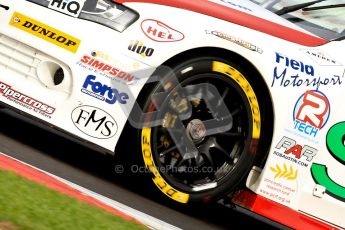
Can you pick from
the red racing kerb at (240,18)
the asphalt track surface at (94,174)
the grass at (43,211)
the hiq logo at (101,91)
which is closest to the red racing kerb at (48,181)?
the grass at (43,211)

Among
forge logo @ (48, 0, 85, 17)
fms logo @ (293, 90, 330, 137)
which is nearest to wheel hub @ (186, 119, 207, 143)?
fms logo @ (293, 90, 330, 137)

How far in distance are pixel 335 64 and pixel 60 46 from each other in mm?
1855

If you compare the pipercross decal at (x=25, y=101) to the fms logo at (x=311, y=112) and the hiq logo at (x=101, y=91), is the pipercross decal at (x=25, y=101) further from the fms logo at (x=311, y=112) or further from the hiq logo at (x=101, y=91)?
the fms logo at (x=311, y=112)

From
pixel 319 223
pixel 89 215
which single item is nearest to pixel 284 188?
pixel 319 223

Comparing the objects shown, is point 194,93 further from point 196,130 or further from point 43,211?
point 43,211

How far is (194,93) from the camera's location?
17.4ft

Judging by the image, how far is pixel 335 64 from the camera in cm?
553

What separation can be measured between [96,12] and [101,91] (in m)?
0.50

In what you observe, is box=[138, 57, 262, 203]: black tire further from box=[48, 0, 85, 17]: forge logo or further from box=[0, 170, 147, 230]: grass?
A: box=[0, 170, 147, 230]: grass

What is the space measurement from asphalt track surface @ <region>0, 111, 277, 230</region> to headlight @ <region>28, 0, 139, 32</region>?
40.5 inches

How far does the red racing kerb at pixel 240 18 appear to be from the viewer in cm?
527

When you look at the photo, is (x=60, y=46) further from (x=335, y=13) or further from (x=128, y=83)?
(x=335, y=13)

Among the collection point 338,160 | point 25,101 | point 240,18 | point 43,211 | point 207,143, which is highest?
point 240,18

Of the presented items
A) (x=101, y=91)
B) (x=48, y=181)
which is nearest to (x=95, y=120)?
(x=101, y=91)
